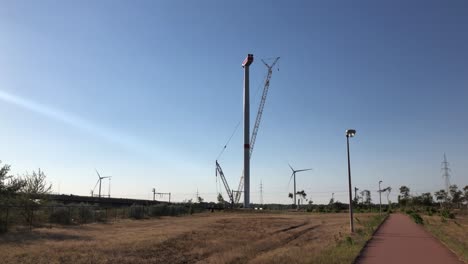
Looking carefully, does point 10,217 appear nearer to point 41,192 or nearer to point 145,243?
point 41,192

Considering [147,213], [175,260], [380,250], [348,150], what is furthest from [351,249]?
[147,213]

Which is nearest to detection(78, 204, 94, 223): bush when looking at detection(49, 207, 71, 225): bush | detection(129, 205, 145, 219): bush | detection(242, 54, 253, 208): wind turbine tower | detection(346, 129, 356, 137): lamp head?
detection(49, 207, 71, 225): bush

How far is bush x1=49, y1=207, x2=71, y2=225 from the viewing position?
152 feet

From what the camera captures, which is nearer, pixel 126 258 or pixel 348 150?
pixel 126 258

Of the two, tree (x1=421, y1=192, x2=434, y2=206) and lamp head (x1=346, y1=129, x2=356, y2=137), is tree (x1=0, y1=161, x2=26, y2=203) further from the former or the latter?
tree (x1=421, y1=192, x2=434, y2=206)

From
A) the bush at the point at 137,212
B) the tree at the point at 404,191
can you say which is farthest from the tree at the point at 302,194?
the bush at the point at 137,212

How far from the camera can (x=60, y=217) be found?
4675 centimetres

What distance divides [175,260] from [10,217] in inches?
829

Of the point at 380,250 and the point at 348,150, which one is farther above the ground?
the point at 348,150

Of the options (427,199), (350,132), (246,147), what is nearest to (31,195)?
(350,132)

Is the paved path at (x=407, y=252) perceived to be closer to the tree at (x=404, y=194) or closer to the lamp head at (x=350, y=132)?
the lamp head at (x=350, y=132)

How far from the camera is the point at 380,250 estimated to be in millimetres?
21469

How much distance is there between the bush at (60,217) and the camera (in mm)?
46375

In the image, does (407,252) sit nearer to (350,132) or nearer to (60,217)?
(350,132)
